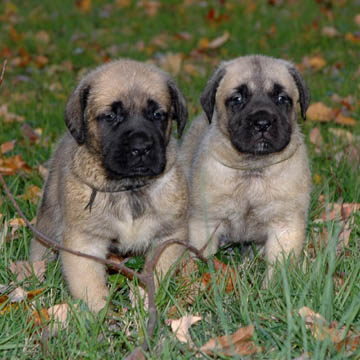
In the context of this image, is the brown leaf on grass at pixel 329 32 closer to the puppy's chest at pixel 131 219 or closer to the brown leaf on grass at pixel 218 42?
the brown leaf on grass at pixel 218 42

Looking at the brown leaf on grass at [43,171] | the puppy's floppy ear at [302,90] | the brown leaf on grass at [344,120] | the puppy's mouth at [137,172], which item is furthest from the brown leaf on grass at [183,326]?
the brown leaf on grass at [344,120]

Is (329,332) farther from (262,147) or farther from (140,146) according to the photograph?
(262,147)

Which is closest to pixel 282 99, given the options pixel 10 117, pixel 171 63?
pixel 10 117

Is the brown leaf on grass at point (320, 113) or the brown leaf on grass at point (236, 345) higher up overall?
the brown leaf on grass at point (236, 345)

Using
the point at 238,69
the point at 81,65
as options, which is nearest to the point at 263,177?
the point at 238,69

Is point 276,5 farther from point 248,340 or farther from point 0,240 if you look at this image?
point 248,340

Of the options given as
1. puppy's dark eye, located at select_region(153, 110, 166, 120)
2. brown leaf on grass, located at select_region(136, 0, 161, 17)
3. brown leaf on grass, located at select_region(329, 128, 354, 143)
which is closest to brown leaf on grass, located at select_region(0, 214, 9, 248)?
puppy's dark eye, located at select_region(153, 110, 166, 120)
